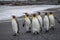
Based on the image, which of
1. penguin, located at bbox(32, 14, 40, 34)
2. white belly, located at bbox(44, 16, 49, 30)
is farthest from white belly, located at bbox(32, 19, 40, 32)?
white belly, located at bbox(44, 16, 49, 30)

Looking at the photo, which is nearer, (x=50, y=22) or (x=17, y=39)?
(x=17, y=39)

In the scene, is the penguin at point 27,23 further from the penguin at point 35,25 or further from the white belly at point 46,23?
the white belly at point 46,23

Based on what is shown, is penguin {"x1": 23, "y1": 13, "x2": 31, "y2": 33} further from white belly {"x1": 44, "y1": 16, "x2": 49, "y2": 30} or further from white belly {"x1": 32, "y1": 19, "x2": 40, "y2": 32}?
white belly {"x1": 44, "y1": 16, "x2": 49, "y2": 30}

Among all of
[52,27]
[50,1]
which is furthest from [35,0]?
[52,27]

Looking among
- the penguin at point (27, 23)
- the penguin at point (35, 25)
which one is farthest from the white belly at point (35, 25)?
the penguin at point (27, 23)

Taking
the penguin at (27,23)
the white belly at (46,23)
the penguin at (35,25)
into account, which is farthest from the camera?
the white belly at (46,23)

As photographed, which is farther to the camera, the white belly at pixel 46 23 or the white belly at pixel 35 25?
the white belly at pixel 46 23

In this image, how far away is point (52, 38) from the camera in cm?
1133

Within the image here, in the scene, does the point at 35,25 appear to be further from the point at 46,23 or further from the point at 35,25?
the point at 46,23

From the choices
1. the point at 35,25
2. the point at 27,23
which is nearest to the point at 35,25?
the point at 35,25

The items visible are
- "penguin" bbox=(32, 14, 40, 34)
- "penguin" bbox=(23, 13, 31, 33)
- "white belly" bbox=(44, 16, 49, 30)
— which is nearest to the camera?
"penguin" bbox=(32, 14, 40, 34)

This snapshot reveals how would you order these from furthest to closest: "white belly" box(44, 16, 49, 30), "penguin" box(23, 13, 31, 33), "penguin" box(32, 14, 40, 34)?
"white belly" box(44, 16, 49, 30), "penguin" box(23, 13, 31, 33), "penguin" box(32, 14, 40, 34)

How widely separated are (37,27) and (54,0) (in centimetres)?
4101

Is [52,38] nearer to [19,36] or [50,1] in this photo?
[19,36]
